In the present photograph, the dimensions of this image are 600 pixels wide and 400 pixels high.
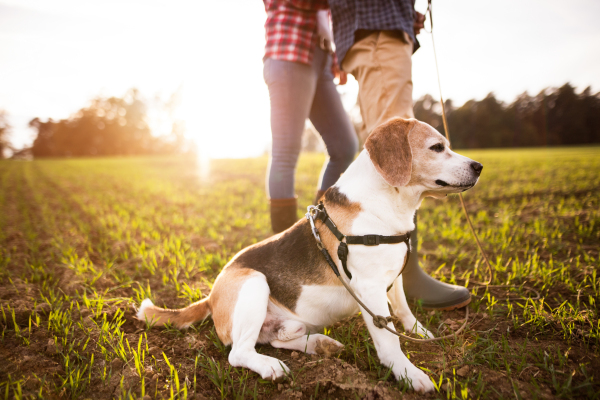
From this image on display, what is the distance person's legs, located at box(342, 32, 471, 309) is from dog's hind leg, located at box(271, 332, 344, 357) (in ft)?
3.28

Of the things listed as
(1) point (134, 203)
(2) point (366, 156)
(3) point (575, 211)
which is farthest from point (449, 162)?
(1) point (134, 203)

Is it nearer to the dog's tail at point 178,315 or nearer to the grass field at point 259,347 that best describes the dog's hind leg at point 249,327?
the grass field at point 259,347

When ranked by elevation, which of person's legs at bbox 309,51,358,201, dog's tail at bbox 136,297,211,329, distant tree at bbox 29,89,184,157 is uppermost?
distant tree at bbox 29,89,184,157

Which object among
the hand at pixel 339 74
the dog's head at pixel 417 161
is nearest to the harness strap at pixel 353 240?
the dog's head at pixel 417 161

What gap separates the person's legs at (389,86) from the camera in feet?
7.71


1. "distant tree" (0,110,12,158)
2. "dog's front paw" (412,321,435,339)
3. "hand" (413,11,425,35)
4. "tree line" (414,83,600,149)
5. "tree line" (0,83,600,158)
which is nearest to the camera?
"dog's front paw" (412,321,435,339)

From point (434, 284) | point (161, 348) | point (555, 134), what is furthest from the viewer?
point (555, 134)

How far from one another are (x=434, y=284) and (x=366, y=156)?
1.32 m

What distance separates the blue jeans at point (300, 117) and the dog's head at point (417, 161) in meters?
0.89

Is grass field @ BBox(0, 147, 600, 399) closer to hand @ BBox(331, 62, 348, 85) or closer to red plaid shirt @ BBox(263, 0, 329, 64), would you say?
hand @ BBox(331, 62, 348, 85)

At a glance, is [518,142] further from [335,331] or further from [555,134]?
[335,331]

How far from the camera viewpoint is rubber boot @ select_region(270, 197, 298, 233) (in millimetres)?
2832

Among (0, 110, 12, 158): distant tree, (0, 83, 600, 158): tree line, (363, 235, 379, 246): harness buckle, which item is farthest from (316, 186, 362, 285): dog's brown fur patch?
(0, 110, 12, 158): distant tree

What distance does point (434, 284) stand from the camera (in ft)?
8.43
